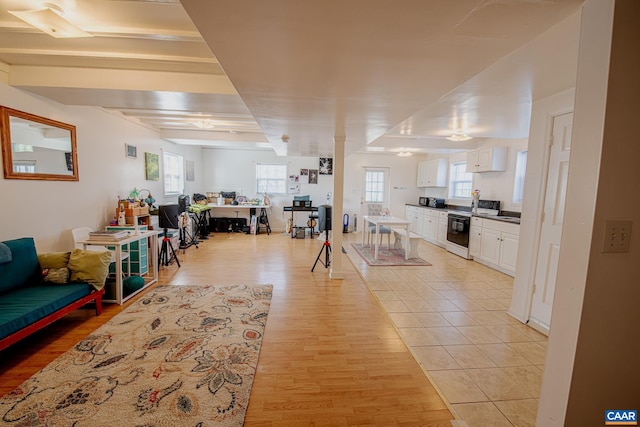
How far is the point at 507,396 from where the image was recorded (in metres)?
1.74

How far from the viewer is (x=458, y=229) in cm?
530

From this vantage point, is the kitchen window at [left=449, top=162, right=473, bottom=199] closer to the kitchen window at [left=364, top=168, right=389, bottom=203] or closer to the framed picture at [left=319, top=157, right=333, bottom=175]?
the kitchen window at [left=364, top=168, right=389, bottom=203]

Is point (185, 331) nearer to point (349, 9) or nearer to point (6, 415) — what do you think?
point (6, 415)

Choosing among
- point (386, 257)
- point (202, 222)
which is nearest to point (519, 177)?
point (386, 257)

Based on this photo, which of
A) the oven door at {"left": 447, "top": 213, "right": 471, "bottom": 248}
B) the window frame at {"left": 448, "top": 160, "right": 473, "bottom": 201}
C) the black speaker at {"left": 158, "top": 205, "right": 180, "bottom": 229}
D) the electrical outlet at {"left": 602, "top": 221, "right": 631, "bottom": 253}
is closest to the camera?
the electrical outlet at {"left": 602, "top": 221, "right": 631, "bottom": 253}

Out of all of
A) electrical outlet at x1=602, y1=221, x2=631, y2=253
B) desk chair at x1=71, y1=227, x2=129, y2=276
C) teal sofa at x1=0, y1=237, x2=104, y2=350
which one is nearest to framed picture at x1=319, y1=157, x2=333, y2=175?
desk chair at x1=71, y1=227, x2=129, y2=276

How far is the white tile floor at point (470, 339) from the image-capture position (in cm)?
169

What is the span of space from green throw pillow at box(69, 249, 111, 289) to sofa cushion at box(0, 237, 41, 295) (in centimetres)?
29

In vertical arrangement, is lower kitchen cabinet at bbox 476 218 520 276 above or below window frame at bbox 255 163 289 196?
below

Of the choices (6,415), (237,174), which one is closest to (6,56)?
(6,415)

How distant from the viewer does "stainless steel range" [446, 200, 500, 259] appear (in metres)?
5.10

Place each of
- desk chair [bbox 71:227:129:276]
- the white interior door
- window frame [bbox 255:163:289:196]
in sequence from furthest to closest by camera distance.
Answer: window frame [bbox 255:163:289:196]
desk chair [bbox 71:227:129:276]
the white interior door

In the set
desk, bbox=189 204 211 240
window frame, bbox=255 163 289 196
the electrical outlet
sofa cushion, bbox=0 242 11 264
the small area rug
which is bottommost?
the small area rug

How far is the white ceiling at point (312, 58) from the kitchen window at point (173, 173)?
110 inches
